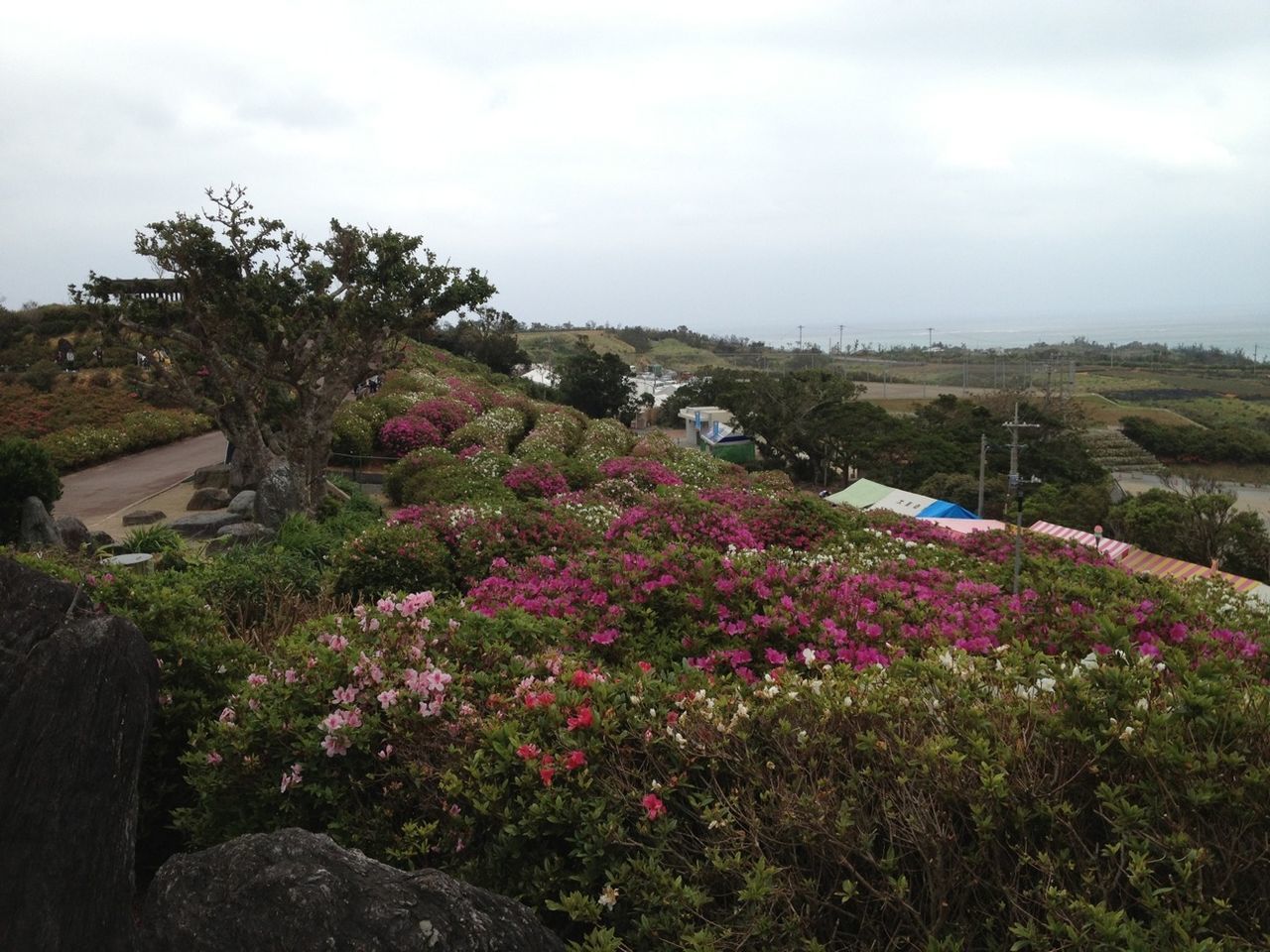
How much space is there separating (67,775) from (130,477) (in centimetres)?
1728

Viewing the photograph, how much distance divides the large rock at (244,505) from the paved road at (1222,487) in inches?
1508

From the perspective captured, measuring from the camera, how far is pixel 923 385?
3246 inches

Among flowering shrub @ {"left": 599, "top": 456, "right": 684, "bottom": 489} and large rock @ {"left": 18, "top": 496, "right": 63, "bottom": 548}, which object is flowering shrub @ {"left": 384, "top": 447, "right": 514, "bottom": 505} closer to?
flowering shrub @ {"left": 599, "top": 456, "right": 684, "bottom": 489}

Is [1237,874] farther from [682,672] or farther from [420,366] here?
[420,366]

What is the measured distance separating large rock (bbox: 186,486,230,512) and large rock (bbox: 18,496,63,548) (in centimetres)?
345

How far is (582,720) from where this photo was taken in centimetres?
258

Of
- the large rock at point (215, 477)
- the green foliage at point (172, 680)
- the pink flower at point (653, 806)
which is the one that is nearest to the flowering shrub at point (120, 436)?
the large rock at point (215, 477)

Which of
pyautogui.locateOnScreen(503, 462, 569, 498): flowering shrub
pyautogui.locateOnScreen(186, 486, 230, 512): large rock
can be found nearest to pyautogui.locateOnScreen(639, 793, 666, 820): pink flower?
pyautogui.locateOnScreen(503, 462, 569, 498): flowering shrub

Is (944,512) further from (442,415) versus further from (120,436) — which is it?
(120,436)

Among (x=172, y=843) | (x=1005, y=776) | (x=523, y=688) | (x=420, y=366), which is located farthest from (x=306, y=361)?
Answer: (x=420, y=366)

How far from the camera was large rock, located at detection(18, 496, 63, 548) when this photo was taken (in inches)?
396

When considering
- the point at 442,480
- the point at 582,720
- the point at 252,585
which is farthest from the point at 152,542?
the point at 582,720

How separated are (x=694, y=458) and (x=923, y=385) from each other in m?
71.4

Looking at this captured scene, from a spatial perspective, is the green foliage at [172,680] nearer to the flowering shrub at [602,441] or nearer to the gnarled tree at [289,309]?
the gnarled tree at [289,309]
